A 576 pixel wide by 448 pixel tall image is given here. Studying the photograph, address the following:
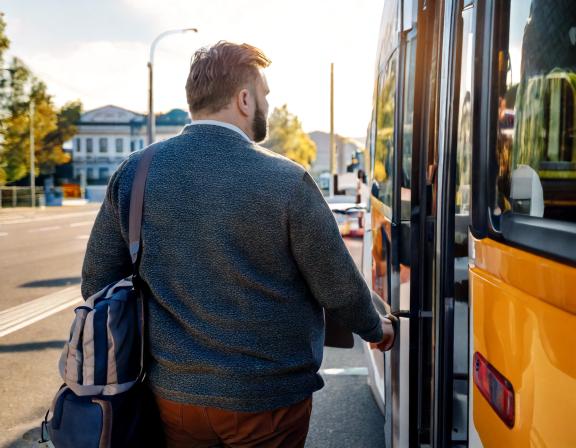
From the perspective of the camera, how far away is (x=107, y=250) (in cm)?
194

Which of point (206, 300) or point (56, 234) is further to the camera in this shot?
point (56, 234)

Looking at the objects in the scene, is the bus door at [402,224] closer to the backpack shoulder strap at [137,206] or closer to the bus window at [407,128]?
the bus window at [407,128]

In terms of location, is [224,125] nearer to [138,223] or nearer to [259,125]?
[259,125]

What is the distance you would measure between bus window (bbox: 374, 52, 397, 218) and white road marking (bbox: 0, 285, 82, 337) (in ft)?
14.5

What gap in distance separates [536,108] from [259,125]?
0.76 metres

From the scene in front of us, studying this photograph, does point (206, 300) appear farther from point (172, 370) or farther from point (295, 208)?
point (295, 208)

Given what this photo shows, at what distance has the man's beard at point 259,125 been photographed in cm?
190

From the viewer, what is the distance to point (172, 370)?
1808 millimetres

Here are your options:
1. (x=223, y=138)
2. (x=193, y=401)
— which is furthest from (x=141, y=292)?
(x=223, y=138)

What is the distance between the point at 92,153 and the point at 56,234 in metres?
64.1

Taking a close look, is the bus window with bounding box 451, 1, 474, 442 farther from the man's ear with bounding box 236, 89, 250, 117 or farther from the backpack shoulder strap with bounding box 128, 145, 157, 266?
the backpack shoulder strap with bounding box 128, 145, 157, 266

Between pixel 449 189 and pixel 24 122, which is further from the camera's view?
pixel 24 122

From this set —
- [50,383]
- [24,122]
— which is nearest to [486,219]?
[50,383]

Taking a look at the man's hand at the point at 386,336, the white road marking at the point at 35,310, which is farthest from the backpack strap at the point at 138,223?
the white road marking at the point at 35,310
